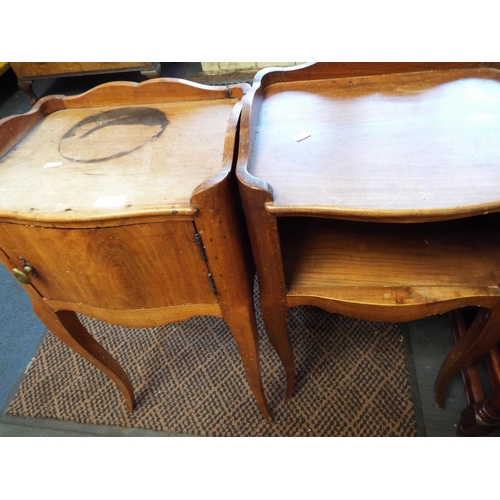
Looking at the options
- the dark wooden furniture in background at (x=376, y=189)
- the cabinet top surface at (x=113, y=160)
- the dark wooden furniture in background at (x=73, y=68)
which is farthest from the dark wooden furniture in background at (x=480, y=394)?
the dark wooden furniture in background at (x=73, y=68)

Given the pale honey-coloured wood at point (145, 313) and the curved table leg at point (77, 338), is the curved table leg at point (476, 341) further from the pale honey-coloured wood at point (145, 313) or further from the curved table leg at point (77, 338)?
the curved table leg at point (77, 338)

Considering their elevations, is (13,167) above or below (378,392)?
above

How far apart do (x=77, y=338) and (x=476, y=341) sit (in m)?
0.86

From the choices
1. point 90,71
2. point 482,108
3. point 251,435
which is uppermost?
point 482,108

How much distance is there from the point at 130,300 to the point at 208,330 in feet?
2.09

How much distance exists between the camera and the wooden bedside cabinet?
0.56m

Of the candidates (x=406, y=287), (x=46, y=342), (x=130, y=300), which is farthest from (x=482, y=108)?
(x=46, y=342)

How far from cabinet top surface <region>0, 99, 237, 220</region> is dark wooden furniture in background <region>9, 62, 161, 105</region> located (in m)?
1.44

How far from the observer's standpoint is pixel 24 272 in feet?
2.22

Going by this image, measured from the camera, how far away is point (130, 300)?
68 centimetres

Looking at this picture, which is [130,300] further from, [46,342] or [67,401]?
[46,342]

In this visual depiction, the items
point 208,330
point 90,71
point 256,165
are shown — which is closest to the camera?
point 256,165

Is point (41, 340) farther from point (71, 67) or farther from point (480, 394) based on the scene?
point (71, 67)

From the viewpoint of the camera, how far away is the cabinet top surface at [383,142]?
536 millimetres
